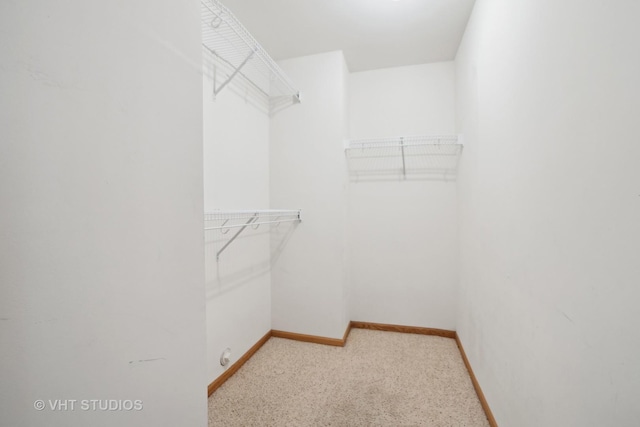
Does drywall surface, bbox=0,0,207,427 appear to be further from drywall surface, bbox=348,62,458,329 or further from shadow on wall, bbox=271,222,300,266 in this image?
drywall surface, bbox=348,62,458,329

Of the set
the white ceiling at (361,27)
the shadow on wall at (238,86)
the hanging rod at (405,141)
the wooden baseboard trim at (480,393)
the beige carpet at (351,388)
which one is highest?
the white ceiling at (361,27)

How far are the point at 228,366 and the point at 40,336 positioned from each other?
65.1 inches

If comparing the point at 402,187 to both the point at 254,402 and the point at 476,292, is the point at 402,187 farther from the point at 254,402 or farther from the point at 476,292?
the point at 254,402

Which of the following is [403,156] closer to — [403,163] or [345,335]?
[403,163]

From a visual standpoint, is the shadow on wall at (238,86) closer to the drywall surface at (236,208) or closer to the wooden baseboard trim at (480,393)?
the drywall surface at (236,208)

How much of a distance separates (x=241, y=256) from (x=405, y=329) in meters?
1.67

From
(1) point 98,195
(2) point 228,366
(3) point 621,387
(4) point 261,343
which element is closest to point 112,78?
(1) point 98,195

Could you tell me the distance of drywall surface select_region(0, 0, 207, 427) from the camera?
411mm

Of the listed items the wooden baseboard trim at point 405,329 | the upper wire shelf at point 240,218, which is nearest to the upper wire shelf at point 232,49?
the upper wire shelf at point 240,218

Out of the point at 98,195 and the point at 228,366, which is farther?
the point at 228,366

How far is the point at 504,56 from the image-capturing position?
1.25m

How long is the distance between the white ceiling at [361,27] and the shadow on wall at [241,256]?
1.51 metres

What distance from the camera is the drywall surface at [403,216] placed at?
2432 mm

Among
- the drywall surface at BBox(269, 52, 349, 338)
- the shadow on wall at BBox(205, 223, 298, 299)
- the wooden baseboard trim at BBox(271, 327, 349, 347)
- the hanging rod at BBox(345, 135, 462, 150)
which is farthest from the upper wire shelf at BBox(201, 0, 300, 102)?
the wooden baseboard trim at BBox(271, 327, 349, 347)
